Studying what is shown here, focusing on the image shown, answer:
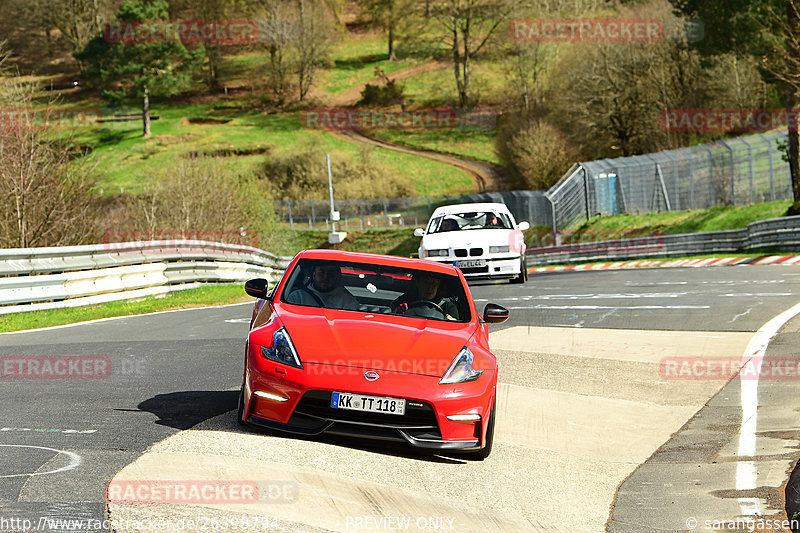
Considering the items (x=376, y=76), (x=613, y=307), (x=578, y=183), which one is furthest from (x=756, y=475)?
(x=376, y=76)

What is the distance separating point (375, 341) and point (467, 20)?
304ft

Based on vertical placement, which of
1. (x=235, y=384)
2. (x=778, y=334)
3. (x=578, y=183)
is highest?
(x=235, y=384)

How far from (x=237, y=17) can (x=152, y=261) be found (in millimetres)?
98265

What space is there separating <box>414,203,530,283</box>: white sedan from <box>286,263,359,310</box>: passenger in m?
12.3

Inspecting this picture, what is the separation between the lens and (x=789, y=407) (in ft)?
28.0

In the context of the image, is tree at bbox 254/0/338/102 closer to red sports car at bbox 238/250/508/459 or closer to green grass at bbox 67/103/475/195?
green grass at bbox 67/103/475/195

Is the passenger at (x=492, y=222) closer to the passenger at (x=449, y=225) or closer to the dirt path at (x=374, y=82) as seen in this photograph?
the passenger at (x=449, y=225)

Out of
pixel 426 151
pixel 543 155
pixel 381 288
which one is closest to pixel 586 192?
pixel 543 155

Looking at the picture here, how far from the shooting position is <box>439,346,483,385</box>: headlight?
672cm

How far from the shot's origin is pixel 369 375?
652cm

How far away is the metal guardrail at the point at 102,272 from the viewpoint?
16.0 m

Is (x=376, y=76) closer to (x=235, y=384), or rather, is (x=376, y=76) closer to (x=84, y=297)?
(x=84, y=297)

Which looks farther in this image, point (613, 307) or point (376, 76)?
point (376, 76)

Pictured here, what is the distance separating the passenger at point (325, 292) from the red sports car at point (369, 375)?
0.02 m
